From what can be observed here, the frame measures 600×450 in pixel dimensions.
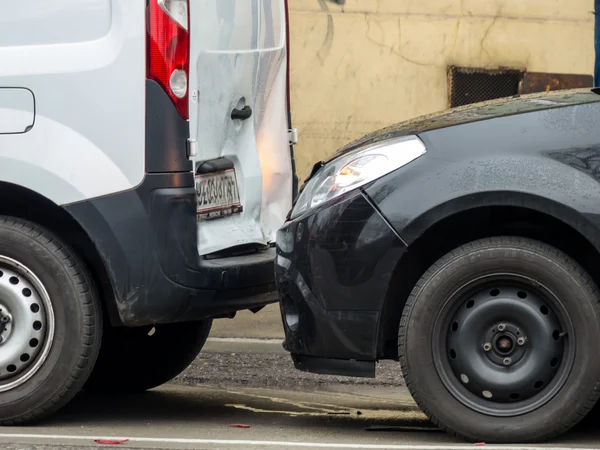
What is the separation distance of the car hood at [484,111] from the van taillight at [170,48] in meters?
0.66

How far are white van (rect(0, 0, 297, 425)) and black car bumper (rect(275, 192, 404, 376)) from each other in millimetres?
525

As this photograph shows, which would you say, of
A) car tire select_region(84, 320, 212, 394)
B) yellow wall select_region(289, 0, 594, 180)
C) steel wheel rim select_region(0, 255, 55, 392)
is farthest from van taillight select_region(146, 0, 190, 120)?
yellow wall select_region(289, 0, 594, 180)

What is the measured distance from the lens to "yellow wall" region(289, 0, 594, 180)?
11484 mm

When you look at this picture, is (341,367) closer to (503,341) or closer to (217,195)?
(503,341)

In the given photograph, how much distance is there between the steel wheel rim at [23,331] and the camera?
17.1ft

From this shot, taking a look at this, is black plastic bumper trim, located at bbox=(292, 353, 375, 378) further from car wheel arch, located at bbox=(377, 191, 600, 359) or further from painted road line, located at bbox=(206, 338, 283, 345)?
painted road line, located at bbox=(206, 338, 283, 345)

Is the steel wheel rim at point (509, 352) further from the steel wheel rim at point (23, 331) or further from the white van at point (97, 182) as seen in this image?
the steel wheel rim at point (23, 331)

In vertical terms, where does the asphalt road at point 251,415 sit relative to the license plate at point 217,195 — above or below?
below

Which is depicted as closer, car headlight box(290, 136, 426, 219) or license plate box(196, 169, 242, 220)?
car headlight box(290, 136, 426, 219)

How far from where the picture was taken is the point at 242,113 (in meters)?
5.71

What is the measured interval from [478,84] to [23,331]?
7174 millimetres

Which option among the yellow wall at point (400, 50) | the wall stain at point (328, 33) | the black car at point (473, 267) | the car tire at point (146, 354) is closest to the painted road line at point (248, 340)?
the car tire at point (146, 354)

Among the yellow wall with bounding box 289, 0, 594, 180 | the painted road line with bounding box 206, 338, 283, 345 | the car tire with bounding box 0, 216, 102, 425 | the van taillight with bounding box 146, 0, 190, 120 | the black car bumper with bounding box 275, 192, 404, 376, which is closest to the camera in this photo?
the black car bumper with bounding box 275, 192, 404, 376

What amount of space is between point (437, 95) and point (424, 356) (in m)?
7.13
